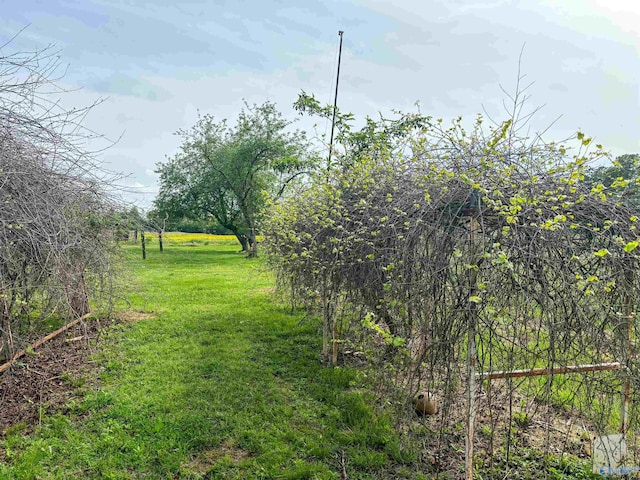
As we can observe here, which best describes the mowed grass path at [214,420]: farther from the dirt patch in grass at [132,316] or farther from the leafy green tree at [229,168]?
the leafy green tree at [229,168]

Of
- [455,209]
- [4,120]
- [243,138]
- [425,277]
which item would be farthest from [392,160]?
[243,138]

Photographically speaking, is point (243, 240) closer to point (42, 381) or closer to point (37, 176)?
point (42, 381)

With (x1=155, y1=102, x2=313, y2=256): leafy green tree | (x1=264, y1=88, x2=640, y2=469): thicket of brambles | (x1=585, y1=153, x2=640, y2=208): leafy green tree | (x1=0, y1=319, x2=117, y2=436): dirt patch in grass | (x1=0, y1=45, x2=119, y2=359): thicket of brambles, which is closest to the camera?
(x1=264, y1=88, x2=640, y2=469): thicket of brambles

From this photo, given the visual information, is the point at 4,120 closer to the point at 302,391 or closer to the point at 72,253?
the point at 72,253

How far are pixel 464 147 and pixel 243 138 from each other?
15369 mm

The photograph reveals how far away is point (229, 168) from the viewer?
53.0ft

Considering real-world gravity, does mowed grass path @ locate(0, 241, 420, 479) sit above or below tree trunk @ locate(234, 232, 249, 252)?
below

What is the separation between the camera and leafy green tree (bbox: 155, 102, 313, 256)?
15945 millimetres

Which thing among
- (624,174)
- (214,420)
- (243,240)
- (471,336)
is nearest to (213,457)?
(214,420)

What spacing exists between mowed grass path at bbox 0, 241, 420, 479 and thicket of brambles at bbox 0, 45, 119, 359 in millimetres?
852

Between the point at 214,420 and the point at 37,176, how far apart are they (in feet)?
7.26

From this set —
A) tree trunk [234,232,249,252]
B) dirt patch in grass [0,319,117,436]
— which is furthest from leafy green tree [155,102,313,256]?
dirt patch in grass [0,319,117,436]

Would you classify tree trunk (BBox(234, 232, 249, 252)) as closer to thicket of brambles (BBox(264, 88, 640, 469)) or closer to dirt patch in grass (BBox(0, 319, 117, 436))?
dirt patch in grass (BBox(0, 319, 117, 436))

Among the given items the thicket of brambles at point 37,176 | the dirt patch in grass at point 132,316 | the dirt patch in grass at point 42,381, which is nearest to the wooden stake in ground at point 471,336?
the thicket of brambles at point 37,176
